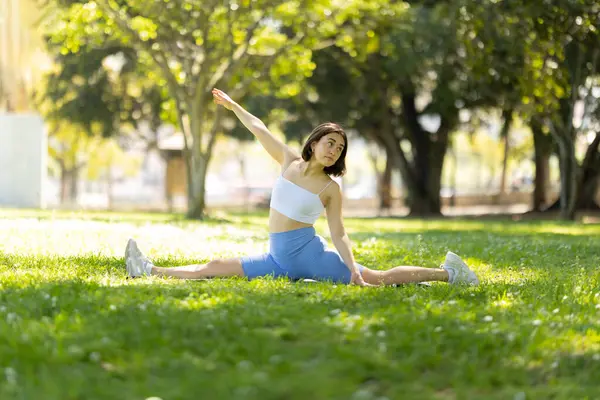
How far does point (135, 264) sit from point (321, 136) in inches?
93.7

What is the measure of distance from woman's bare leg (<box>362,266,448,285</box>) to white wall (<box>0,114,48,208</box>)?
25.3m

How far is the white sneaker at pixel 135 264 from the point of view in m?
9.38

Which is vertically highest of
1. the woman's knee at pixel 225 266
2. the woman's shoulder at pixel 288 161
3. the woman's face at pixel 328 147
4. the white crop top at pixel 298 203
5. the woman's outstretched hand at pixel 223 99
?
the woman's outstretched hand at pixel 223 99

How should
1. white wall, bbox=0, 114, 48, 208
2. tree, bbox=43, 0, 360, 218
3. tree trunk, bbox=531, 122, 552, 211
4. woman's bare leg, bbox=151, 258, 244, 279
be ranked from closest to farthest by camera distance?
1. woman's bare leg, bbox=151, 258, 244, 279
2. tree, bbox=43, 0, 360, 218
3. white wall, bbox=0, 114, 48, 208
4. tree trunk, bbox=531, 122, 552, 211

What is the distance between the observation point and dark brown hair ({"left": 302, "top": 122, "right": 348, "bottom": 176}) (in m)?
8.95

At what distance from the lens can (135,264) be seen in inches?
372

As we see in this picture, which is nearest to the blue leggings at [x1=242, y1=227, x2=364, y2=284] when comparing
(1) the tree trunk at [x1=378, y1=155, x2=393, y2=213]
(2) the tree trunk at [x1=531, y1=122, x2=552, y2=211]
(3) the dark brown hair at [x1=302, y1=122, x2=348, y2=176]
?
(3) the dark brown hair at [x1=302, y1=122, x2=348, y2=176]

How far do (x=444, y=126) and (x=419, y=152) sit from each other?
1525 mm

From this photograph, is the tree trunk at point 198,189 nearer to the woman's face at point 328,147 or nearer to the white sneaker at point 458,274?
the white sneaker at point 458,274

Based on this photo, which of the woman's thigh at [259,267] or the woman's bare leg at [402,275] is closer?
the woman's bare leg at [402,275]

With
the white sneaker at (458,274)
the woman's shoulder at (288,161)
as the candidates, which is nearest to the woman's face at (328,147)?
the woman's shoulder at (288,161)

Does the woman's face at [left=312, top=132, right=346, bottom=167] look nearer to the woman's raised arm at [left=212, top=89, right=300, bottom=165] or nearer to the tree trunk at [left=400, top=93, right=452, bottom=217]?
the woman's raised arm at [left=212, top=89, right=300, bottom=165]

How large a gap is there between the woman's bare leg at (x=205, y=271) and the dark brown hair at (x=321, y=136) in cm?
138

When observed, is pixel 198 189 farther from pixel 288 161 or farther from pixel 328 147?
pixel 328 147
